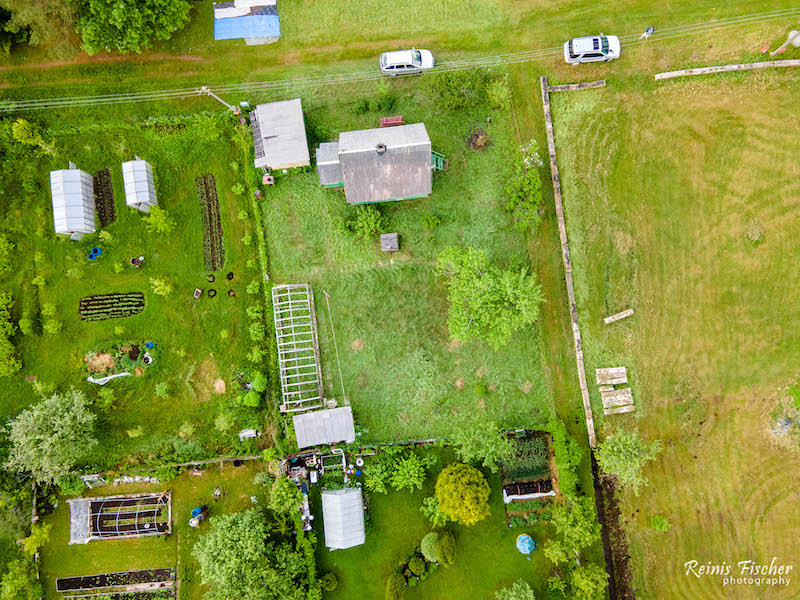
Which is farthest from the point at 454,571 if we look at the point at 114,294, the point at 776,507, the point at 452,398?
the point at 114,294

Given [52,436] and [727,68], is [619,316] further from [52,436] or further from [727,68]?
[52,436]

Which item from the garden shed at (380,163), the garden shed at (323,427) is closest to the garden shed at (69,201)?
the garden shed at (380,163)

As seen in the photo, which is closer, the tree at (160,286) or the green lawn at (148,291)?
the tree at (160,286)

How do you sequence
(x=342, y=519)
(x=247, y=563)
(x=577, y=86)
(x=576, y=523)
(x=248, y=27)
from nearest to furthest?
(x=247, y=563) → (x=576, y=523) → (x=342, y=519) → (x=577, y=86) → (x=248, y=27)

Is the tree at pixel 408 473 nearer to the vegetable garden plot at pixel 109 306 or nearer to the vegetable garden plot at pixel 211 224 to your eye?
the vegetable garden plot at pixel 211 224

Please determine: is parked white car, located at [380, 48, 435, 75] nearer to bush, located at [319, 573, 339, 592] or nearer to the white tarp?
the white tarp

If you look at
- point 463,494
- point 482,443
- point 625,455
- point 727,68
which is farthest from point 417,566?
point 727,68

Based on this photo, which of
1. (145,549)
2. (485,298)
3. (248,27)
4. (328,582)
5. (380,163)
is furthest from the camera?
(248,27)

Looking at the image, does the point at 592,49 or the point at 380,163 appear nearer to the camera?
the point at 380,163
